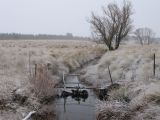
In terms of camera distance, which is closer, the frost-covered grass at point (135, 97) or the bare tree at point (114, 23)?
the frost-covered grass at point (135, 97)

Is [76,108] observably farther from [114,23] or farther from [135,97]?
[114,23]

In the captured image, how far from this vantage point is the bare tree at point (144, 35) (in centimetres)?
6113

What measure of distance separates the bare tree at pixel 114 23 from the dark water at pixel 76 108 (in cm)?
1983

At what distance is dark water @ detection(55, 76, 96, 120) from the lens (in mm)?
11008

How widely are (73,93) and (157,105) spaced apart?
20.0ft

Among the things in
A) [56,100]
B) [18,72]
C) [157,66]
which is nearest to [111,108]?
[56,100]

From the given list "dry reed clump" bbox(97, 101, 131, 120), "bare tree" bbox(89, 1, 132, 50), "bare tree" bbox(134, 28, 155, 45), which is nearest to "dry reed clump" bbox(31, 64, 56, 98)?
"dry reed clump" bbox(97, 101, 131, 120)

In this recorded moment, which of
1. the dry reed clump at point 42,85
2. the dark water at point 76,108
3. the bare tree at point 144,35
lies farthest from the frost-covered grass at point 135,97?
the bare tree at point 144,35

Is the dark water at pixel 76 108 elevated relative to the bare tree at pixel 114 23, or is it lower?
lower

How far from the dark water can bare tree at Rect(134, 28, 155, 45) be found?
4811 cm

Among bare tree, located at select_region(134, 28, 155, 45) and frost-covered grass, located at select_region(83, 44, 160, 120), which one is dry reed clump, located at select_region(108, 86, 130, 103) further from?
bare tree, located at select_region(134, 28, 155, 45)

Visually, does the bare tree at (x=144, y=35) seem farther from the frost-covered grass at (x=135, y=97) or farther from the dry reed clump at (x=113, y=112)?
the dry reed clump at (x=113, y=112)

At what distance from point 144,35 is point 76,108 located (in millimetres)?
54912

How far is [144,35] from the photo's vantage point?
64562 millimetres
